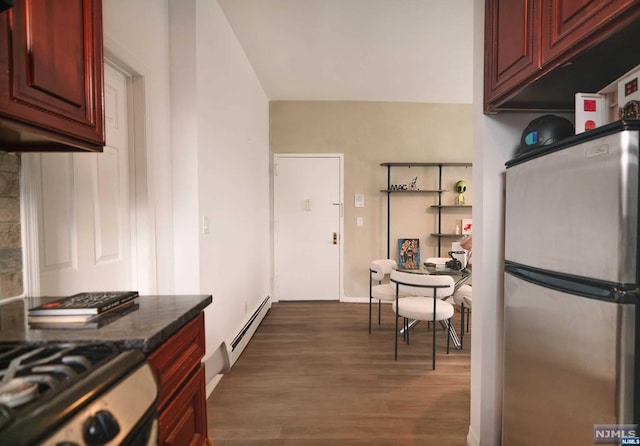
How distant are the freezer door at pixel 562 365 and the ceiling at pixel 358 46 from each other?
2292 mm

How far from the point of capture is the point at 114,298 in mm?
1027

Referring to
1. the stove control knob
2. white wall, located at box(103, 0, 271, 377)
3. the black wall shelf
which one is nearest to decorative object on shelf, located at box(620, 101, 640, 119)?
the stove control knob

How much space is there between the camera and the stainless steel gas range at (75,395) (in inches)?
18.6

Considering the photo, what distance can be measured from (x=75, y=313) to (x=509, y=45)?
1997mm

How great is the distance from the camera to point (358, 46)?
2787mm

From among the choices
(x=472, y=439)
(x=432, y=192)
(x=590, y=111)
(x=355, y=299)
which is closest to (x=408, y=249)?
(x=432, y=192)

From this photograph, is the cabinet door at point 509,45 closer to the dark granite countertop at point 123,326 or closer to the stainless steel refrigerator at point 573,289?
the stainless steel refrigerator at point 573,289

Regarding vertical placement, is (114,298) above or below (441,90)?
below

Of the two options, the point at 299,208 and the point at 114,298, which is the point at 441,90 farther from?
the point at 114,298

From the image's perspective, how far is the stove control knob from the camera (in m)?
0.53

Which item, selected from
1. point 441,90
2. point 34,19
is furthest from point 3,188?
point 441,90

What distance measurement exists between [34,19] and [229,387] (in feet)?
7.62

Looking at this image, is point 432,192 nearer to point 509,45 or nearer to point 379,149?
point 379,149

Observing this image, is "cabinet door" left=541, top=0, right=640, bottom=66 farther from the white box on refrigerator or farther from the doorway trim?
the doorway trim
